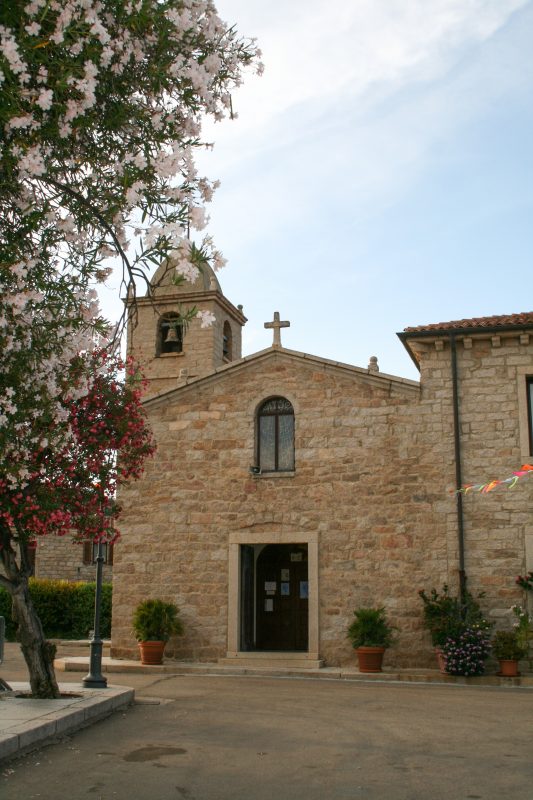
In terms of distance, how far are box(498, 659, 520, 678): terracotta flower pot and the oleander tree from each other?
401 inches

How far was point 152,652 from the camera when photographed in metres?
17.5

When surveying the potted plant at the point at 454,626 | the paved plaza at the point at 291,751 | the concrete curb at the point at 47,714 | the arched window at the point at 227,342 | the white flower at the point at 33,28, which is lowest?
the paved plaza at the point at 291,751

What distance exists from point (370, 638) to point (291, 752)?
838 cm

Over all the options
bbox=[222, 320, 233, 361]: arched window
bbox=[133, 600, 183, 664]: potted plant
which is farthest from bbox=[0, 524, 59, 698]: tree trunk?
bbox=[222, 320, 233, 361]: arched window

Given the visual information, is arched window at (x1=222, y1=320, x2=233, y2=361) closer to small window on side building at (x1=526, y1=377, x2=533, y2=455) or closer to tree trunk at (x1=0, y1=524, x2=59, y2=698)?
small window on side building at (x1=526, y1=377, x2=533, y2=455)

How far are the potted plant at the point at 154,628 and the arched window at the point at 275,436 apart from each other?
350 centimetres

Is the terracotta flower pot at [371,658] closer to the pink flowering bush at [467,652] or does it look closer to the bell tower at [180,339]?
the pink flowering bush at [467,652]

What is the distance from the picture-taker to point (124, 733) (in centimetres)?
928

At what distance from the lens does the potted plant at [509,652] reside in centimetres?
1541

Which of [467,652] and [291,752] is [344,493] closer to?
[467,652]

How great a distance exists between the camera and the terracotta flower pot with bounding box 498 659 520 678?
15.4 meters

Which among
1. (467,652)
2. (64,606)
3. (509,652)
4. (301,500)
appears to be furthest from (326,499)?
(64,606)

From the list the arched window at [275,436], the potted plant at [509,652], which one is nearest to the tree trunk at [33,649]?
the arched window at [275,436]

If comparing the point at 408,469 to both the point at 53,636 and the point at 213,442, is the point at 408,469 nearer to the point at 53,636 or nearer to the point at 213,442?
the point at 213,442
